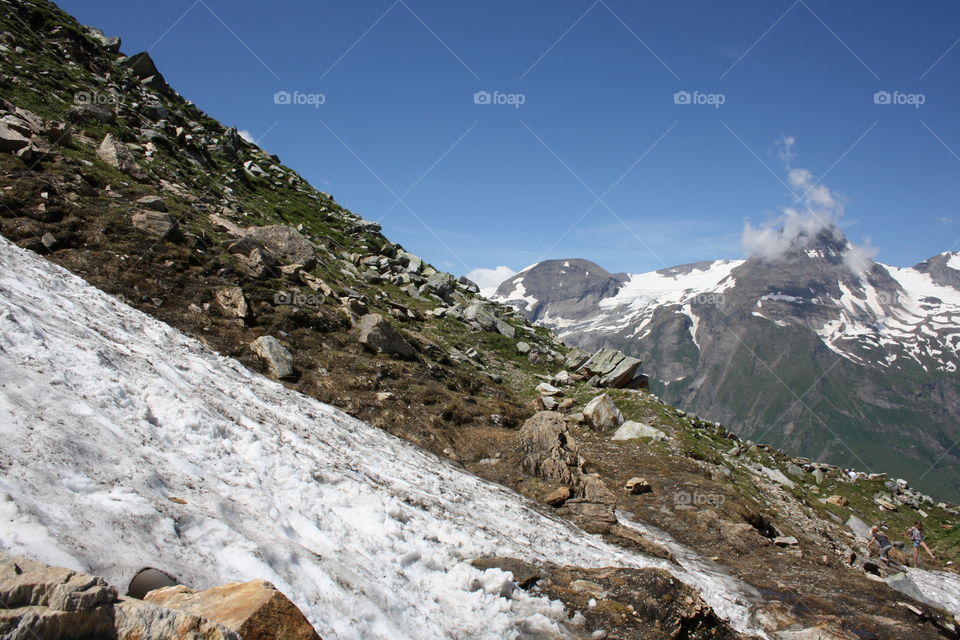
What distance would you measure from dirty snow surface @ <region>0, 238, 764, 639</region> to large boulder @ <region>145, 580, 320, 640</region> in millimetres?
1222

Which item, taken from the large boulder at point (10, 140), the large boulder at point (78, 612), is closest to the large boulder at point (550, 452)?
the large boulder at point (78, 612)

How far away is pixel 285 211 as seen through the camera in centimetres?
4403

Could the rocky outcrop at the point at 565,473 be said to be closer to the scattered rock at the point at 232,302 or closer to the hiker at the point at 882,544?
the scattered rock at the point at 232,302

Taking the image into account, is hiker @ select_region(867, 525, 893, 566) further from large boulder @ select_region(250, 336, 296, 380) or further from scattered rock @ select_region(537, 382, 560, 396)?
large boulder @ select_region(250, 336, 296, 380)

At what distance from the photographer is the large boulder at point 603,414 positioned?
25.5 metres

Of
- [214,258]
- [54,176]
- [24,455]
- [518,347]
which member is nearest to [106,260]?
[214,258]

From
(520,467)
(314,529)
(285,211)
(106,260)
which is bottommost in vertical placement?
(314,529)

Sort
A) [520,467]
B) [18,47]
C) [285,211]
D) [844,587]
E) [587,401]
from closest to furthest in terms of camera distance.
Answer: [844,587]
[520,467]
[587,401]
[18,47]
[285,211]

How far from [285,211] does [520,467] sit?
110ft

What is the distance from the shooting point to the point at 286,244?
30.5 meters

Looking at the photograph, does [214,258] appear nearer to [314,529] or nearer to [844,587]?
[314,529]

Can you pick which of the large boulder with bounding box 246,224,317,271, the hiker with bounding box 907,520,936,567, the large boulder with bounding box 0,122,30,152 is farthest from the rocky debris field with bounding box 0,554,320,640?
the hiker with bounding box 907,520,936,567

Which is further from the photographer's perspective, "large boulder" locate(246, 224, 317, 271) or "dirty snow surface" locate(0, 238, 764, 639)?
"large boulder" locate(246, 224, 317, 271)

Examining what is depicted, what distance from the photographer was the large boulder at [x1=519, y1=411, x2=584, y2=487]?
18.4m
